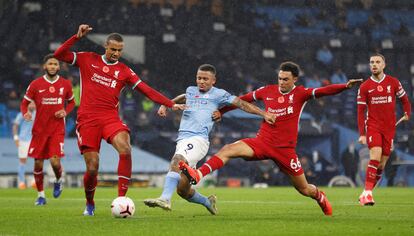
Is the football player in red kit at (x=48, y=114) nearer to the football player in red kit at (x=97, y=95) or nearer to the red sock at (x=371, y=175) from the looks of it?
the football player in red kit at (x=97, y=95)

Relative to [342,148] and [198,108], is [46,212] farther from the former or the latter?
[342,148]

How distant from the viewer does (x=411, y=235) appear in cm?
768

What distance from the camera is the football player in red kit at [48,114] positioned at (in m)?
14.7

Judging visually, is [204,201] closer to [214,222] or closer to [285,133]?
[285,133]

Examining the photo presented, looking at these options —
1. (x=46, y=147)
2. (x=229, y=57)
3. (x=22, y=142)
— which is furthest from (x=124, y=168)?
(x=229, y=57)

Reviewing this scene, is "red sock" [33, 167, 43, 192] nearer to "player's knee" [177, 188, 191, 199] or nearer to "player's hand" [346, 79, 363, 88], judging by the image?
"player's knee" [177, 188, 191, 199]

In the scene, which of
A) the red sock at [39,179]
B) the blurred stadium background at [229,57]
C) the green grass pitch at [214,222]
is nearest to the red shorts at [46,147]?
the red sock at [39,179]

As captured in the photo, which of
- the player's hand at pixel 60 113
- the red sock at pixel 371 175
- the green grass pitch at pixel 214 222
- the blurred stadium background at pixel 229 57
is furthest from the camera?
the blurred stadium background at pixel 229 57

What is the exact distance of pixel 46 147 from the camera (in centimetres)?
1480

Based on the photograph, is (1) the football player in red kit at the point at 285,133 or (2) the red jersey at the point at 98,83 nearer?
(2) the red jersey at the point at 98,83

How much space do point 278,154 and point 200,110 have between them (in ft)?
3.59

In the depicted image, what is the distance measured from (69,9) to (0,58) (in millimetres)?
3393

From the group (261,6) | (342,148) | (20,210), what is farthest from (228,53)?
(20,210)

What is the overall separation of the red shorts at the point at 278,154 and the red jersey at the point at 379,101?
13.0 feet
